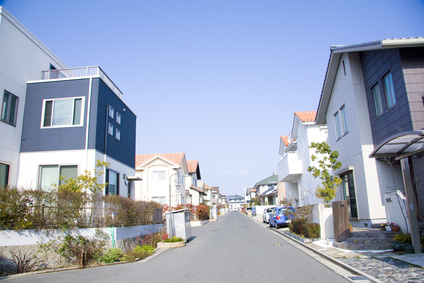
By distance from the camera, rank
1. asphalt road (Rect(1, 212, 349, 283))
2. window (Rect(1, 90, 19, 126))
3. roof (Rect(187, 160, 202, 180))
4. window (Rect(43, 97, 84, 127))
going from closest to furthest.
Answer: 1. asphalt road (Rect(1, 212, 349, 283))
2. window (Rect(1, 90, 19, 126))
3. window (Rect(43, 97, 84, 127))
4. roof (Rect(187, 160, 202, 180))

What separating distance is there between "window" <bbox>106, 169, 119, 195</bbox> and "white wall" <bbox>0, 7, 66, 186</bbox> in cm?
442

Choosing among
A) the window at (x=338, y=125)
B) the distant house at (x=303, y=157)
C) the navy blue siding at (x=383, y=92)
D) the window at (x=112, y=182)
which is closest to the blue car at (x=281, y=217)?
the distant house at (x=303, y=157)

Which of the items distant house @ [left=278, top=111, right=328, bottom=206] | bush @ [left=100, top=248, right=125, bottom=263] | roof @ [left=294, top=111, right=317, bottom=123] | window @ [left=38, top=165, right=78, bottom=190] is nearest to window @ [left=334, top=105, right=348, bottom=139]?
distant house @ [left=278, top=111, right=328, bottom=206]

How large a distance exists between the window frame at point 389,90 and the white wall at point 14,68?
664 inches

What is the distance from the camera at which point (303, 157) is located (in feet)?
93.4

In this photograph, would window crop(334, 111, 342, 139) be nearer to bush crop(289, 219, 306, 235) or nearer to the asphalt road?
bush crop(289, 219, 306, 235)

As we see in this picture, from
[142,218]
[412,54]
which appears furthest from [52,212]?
[412,54]

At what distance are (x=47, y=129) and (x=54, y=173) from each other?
89.9 inches

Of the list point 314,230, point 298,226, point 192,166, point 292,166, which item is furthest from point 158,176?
point 314,230

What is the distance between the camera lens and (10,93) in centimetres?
1581

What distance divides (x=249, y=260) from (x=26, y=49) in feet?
49.1

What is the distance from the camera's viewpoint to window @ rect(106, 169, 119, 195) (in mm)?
18356

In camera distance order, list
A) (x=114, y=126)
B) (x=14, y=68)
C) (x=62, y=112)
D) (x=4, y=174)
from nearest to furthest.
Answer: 1. (x=4, y=174)
2. (x=14, y=68)
3. (x=62, y=112)
4. (x=114, y=126)

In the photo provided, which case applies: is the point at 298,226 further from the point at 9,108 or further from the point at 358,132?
the point at 9,108
